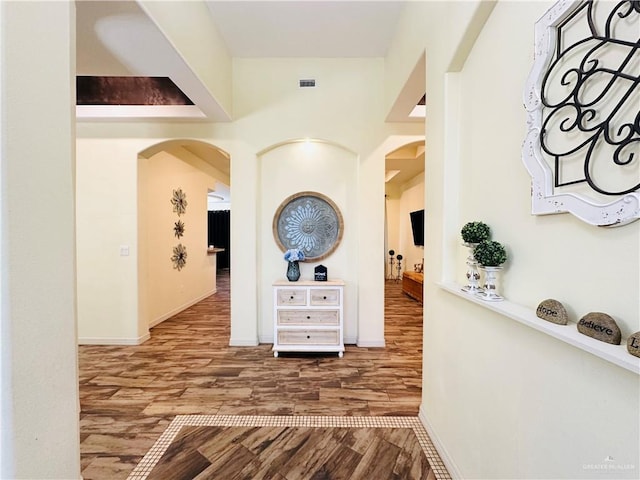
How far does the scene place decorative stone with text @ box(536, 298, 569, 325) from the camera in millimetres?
905

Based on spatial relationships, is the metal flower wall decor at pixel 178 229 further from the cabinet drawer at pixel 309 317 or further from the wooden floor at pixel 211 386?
the cabinet drawer at pixel 309 317

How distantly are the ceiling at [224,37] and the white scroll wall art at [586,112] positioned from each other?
2174 mm

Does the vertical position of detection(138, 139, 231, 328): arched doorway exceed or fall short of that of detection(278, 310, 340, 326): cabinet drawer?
it exceeds it

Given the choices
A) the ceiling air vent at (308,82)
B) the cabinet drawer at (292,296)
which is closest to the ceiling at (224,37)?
the ceiling air vent at (308,82)

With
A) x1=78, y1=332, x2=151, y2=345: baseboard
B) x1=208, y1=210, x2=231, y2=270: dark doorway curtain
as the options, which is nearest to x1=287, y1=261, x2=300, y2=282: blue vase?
x1=78, y1=332, x2=151, y2=345: baseboard

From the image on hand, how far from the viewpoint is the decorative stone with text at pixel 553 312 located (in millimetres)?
905

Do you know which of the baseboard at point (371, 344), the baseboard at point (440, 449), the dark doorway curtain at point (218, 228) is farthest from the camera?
the dark doorway curtain at point (218, 228)

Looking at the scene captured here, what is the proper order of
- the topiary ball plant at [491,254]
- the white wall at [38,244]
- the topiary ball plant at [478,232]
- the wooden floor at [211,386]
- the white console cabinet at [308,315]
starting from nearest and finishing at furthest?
the white wall at [38,244], the topiary ball plant at [491,254], the topiary ball plant at [478,232], the wooden floor at [211,386], the white console cabinet at [308,315]

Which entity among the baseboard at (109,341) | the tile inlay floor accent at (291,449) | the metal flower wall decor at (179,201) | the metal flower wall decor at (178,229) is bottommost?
the tile inlay floor accent at (291,449)

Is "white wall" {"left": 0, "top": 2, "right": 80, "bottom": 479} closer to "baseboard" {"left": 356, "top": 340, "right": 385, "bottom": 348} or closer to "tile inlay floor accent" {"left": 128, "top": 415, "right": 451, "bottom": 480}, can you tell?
"tile inlay floor accent" {"left": 128, "top": 415, "right": 451, "bottom": 480}

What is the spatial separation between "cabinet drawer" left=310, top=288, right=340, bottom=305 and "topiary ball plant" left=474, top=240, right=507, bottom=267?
199cm

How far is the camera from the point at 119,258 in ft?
11.3

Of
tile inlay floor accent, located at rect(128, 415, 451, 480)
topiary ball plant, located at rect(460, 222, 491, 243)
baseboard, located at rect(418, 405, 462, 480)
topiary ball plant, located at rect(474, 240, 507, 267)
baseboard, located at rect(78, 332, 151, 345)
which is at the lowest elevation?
tile inlay floor accent, located at rect(128, 415, 451, 480)

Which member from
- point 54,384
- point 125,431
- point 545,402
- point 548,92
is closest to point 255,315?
point 125,431
